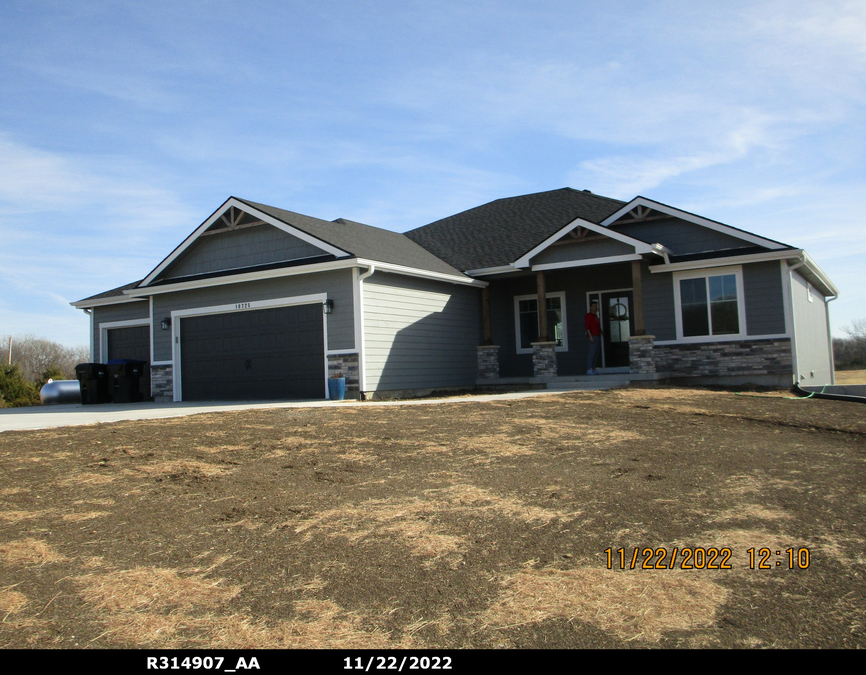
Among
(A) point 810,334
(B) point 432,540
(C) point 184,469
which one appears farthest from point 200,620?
(A) point 810,334

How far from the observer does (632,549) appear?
4023mm

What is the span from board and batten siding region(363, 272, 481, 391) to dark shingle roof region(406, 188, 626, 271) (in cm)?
135

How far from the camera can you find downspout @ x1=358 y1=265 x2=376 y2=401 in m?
14.0

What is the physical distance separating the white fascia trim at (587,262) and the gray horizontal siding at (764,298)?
263 cm

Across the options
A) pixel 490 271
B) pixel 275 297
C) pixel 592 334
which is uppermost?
pixel 490 271

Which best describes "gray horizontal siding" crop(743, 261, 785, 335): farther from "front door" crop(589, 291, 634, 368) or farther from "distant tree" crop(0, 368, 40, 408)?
"distant tree" crop(0, 368, 40, 408)

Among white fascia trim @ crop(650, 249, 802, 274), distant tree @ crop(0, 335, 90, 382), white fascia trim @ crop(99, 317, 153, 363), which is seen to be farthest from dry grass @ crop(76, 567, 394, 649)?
distant tree @ crop(0, 335, 90, 382)

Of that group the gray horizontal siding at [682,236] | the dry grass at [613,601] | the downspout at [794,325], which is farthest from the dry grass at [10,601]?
the gray horizontal siding at [682,236]

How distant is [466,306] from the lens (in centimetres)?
1780

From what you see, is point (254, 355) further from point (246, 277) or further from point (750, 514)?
point (750, 514)

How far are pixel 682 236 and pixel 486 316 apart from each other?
5178 mm

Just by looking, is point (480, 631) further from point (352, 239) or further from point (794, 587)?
point (352, 239)

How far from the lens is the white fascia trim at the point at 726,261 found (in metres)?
14.5
